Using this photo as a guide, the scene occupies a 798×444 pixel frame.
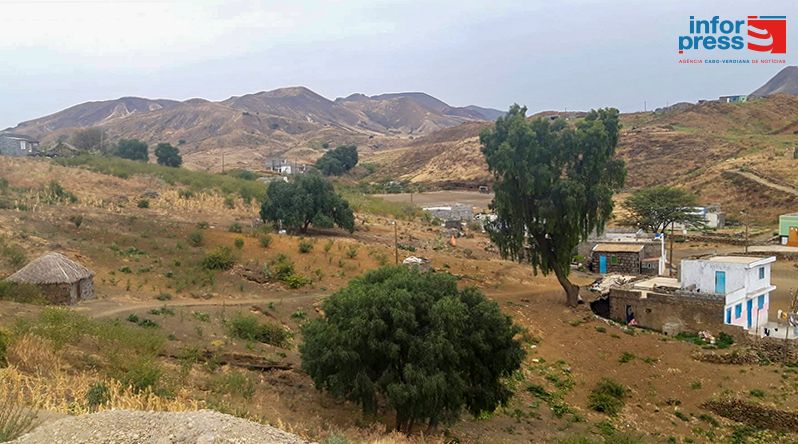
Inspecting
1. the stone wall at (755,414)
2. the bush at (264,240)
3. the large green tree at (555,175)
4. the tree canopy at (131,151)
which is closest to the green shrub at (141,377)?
the stone wall at (755,414)

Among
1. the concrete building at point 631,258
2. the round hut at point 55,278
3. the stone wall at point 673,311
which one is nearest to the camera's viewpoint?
the round hut at point 55,278

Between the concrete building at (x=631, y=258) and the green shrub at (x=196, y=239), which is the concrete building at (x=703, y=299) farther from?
the green shrub at (x=196, y=239)

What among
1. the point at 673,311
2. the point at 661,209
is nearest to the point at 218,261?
the point at 673,311

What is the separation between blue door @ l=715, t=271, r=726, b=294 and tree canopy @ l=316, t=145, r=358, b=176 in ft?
233

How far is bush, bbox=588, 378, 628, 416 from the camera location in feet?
55.1

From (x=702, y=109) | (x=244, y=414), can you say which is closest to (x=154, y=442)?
(x=244, y=414)

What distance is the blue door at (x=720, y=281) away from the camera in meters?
22.4

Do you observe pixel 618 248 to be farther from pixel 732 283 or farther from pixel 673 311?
pixel 673 311

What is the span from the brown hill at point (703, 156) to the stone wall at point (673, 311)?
1449 inches

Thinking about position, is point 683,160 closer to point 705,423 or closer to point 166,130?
point 705,423

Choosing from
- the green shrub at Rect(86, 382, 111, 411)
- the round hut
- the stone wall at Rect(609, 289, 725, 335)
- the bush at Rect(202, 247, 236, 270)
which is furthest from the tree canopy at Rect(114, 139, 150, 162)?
the green shrub at Rect(86, 382, 111, 411)

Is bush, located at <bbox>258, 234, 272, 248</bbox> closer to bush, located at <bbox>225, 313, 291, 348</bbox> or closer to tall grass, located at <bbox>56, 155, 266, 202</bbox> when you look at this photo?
bush, located at <bbox>225, 313, 291, 348</bbox>

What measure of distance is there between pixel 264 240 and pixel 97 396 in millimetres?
21199

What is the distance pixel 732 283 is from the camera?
73.4ft
